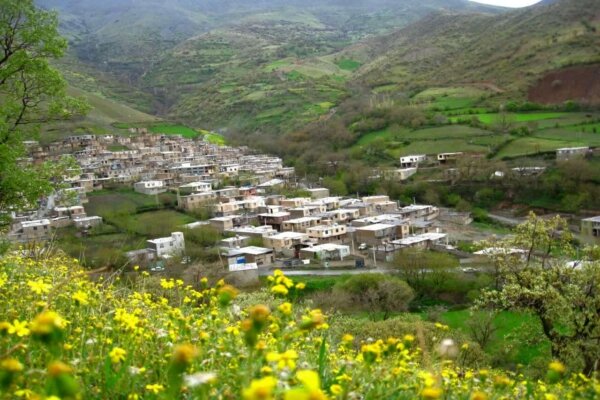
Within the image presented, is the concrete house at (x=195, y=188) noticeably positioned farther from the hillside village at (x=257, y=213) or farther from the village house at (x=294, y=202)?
the village house at (x=294, y=202)

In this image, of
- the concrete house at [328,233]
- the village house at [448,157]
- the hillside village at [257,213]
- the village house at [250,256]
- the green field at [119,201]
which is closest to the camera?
the village house at [250,256]

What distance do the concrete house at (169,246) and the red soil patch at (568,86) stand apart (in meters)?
54.8

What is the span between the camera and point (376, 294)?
96.1ft

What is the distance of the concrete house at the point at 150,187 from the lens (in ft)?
201

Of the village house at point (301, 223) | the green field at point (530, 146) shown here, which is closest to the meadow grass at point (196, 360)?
the village house at point (301, 223)

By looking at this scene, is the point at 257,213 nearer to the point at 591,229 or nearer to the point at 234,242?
the point at 234,242

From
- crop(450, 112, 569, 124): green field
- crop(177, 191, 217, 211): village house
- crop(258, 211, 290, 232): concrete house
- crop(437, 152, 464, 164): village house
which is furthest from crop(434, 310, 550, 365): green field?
crop(450, 112, 569, 124): green field

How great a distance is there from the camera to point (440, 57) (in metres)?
123

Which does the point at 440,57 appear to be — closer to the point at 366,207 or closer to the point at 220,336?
the point at 366,207

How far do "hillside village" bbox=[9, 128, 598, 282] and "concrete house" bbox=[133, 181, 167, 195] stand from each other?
0.11 m

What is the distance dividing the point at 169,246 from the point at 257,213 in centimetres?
1536

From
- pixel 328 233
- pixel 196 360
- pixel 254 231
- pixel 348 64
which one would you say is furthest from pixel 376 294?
pixel 348 64

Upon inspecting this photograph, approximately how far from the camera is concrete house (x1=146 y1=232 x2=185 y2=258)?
38.5 m

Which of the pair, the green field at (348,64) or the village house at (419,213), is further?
the green field at (348,64)
